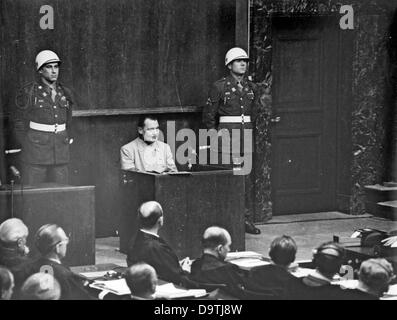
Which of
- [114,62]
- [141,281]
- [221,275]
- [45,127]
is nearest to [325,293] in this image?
[221,275]

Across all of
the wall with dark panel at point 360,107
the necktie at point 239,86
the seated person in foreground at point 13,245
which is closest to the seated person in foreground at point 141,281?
the seated person in foreground at point 13,245

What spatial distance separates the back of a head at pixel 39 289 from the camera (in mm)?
8328

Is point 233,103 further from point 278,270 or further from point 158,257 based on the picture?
point 278,270

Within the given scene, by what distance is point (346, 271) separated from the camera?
9523 millimetres

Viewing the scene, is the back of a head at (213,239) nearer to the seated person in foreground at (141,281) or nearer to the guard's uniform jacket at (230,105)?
the seated person in foreground at (141,281)

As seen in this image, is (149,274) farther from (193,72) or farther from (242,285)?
(193,72)

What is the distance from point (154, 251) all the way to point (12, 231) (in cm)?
115

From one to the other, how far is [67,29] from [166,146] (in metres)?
1.56

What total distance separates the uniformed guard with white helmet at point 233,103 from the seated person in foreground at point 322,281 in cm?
349

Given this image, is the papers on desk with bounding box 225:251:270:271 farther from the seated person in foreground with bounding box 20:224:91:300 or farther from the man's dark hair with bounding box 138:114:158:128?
the man's dark hair with bounding box 138:114:158:128

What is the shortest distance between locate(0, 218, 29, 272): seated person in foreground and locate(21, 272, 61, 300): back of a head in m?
0.76

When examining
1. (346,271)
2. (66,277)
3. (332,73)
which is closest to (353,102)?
(332,73)

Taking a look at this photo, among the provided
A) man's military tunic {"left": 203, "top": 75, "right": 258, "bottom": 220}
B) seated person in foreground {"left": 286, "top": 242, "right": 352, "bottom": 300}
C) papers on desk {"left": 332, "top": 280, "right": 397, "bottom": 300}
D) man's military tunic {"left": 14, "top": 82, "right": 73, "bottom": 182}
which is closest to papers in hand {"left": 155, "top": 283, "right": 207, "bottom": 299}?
seated person in foreground {"left": 286, "top": 242, "right": 352, "bottom": 300}

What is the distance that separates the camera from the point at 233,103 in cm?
1247
